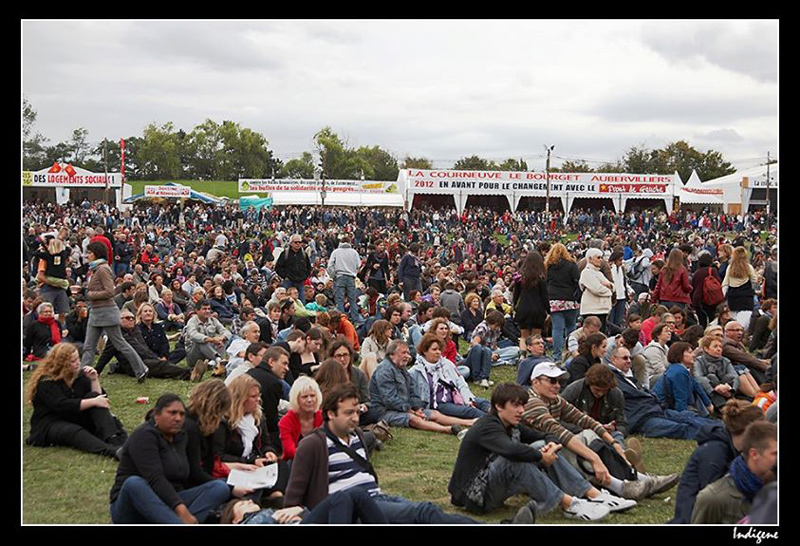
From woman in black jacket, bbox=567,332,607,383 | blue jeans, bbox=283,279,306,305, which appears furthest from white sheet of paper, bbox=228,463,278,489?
blue jeans, bbox=283,279,306,305

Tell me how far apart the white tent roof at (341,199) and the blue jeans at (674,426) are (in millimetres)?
45502

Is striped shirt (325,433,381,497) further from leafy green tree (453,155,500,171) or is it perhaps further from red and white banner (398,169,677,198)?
leafy green tree (453,155,500,171)

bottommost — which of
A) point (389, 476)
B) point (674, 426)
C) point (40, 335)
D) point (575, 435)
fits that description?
point (389, 476)

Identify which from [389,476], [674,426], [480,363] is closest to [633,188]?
[480,363]

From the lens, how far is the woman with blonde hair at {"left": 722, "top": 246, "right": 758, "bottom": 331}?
473 inches

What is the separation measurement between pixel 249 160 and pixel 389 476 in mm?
89585

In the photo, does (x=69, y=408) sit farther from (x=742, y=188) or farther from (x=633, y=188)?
(x=742, y=188)

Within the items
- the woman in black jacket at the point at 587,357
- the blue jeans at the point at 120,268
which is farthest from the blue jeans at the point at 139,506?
the blue jeans at the point at 120,268

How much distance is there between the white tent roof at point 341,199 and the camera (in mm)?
53312

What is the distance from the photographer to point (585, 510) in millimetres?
5684

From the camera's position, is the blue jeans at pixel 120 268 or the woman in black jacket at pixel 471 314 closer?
the woman in black jacket at pixel 471 314

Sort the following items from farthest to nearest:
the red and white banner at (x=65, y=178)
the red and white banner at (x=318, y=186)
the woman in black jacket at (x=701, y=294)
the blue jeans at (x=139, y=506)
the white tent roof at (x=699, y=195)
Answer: the red and white banner at (x=318, y=186), the white tent roof at (x=699, y=195), the red and white banner at (x=65, y=178), the woman in black jacket at (x=701, y=294), the blue jeans at (x=139, y=506)

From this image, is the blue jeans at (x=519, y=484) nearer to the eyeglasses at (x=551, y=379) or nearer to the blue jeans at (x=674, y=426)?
the eyeglasses at (x=551, y=379)

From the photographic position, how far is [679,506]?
4.97 meters
